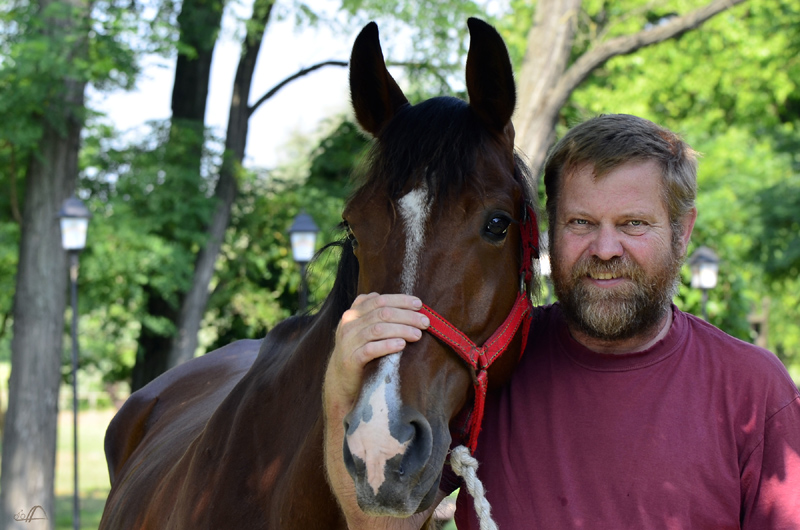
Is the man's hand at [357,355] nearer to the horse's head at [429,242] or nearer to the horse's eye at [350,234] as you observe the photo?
the horse's head at [429,242]

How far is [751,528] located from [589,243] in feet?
2.38

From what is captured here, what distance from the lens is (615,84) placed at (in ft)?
56.3

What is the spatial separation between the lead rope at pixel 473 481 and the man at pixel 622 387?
0.47 feet

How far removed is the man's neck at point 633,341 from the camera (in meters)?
1.83

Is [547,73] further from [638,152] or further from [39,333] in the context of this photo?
[638,152]

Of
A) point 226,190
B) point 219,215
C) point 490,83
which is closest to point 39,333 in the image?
point 219,215

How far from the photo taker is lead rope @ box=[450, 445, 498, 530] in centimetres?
162

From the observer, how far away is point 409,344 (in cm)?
156

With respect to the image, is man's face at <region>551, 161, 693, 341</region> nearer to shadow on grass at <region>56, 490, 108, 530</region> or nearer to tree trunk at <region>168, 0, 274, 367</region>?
tree trunk at <region>168, 0, 274, 367</region>

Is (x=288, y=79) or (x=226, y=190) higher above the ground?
(x=288, y=79)

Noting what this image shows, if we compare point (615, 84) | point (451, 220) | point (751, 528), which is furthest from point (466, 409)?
point (615, 84)

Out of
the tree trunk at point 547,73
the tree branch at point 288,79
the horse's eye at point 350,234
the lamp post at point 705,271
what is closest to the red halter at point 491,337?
the horse's eye at point 350,234

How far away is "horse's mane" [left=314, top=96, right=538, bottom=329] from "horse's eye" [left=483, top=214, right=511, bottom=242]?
8cm

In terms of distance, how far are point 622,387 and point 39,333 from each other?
28.0 ft
